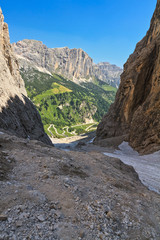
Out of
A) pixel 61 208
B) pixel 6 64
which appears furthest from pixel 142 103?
pixel 61 208

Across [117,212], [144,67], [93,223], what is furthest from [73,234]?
[144,67]

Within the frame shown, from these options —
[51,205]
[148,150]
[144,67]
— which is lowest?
[148,150]

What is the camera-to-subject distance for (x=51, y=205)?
5219mm

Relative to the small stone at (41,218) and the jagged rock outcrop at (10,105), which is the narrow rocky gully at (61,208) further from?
the jagged rock outcrop at (10,105)

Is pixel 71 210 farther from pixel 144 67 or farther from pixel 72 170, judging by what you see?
pixel 144 67

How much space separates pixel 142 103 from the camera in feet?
155

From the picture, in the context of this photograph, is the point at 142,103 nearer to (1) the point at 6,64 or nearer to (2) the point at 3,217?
(1) the point at 6,64

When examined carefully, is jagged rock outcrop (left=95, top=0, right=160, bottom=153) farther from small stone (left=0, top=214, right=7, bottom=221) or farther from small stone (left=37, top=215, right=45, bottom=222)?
small stone (left=0, top=214, right=7, bottom=221)

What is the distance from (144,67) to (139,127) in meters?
22.3

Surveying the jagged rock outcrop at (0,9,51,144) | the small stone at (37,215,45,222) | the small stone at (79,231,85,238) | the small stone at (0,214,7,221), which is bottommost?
the small stone at (79,231,85,238)

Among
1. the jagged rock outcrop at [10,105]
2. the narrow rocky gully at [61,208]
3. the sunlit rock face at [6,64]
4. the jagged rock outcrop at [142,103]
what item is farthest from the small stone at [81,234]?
the sunlit rock face at [6,64]

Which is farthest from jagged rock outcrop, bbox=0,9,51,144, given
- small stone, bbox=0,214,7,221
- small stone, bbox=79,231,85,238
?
small stone, bbox=79,231,85,238

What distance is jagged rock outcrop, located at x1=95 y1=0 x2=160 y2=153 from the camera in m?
30.3

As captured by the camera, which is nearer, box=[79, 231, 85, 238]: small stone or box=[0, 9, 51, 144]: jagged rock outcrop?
box=[79, 231, 85, 238]: small stone
